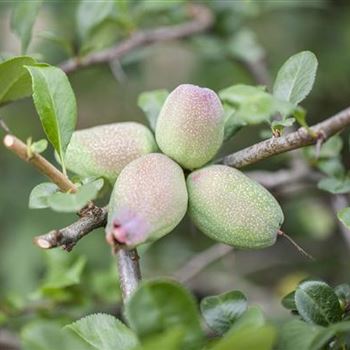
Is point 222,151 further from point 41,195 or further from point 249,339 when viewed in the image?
point 249,339

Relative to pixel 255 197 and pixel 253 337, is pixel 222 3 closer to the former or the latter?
pixel 255 197

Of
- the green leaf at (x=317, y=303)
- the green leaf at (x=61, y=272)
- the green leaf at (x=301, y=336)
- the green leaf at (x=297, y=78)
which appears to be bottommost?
the green leaf at (x=61, y=272)

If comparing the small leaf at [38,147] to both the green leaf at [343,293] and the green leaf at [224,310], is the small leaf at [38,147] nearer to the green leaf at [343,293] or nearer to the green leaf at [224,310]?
the green leaf at [224,310]

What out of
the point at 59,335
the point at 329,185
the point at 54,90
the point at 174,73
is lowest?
the point at 174,73

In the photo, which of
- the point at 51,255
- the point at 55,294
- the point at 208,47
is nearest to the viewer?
the point at 55,294

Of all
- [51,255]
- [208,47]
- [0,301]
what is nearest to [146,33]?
[208,47]

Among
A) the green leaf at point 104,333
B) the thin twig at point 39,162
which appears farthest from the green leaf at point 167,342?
the thin twig at point 39,162

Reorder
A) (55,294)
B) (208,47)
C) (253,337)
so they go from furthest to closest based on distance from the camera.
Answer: (208,47)
(55,294)
(253,337)
